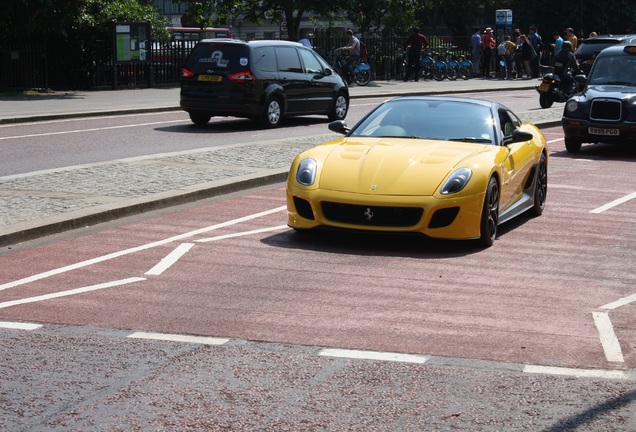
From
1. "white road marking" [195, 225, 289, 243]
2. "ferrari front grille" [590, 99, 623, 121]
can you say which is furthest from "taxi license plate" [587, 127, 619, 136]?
"white road marking" [195, 225, 289, 243]

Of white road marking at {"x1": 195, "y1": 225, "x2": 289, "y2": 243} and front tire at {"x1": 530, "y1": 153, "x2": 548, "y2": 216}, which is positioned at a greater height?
front tire at {"x1": 530, "y1": 153, "x2": 548, "y2": 216}

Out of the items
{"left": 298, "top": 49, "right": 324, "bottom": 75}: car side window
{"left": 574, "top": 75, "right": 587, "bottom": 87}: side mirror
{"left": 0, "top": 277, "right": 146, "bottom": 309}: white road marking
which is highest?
{"left": 298, "top": 49, "right": 324, "bottom": 75}: car side window

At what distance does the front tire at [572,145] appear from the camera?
19750mm

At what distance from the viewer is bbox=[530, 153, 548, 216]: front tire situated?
12.1m

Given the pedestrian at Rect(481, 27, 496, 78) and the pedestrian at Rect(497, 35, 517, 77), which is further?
the pedestrian at Rect(481, 27, 496, 78)

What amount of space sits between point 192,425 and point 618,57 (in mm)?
16866

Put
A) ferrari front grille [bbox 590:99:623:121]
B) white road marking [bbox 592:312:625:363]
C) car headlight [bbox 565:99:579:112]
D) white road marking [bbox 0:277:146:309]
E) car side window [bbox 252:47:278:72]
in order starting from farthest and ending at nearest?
1. car side window [bbox 252:47:278:72]
2. car headlight [bbox 565:99:579:112]
3. ferrari front grille [bbox 590:99:623:121]
4. white road marking [bbox 0:277:146:309]
5. white road marking [bbox 592:312:625:363]

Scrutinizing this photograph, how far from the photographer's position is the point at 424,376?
6.17 metres

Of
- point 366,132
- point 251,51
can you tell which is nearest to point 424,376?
point 366,132

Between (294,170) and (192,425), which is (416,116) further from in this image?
(192,425)

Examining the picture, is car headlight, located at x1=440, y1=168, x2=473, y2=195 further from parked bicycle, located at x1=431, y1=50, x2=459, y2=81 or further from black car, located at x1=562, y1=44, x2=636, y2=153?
parked bicycle, located at x1=431, y1=50, x2=459, y2=81

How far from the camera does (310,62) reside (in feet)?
80.5

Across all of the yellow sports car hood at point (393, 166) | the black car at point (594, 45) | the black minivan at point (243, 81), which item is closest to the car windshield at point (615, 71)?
the black minivan at point (243, 81)

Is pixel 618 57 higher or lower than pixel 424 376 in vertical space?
higher
